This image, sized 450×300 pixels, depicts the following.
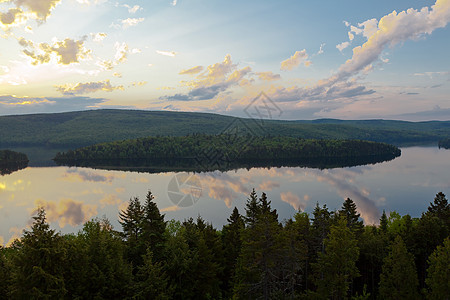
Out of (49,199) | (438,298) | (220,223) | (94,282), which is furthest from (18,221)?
(438,298)

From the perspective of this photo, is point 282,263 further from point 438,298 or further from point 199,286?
point 438,298

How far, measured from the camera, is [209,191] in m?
115

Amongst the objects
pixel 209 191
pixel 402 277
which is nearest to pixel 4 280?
pixel 402 277

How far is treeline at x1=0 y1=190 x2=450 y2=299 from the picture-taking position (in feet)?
71.8

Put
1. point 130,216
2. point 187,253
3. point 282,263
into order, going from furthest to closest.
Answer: point 130,216, point 187,253, point 282,263

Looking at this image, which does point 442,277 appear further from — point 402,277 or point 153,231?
point 153,231

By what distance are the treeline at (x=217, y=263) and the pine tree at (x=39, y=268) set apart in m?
0.07

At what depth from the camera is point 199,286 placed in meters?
31.3

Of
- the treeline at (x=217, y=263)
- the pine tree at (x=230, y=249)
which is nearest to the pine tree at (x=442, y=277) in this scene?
the treeline at (x=217, y=263)

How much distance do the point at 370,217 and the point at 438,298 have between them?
199 feet

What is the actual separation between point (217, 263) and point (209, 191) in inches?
3154

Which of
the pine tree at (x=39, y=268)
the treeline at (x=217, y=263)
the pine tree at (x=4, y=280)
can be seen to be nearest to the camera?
the pine tree at (x=39, y=268)

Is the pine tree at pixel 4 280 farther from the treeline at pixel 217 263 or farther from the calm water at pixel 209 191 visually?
the calm water at pixel 209 191

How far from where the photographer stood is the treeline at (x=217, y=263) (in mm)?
21891
